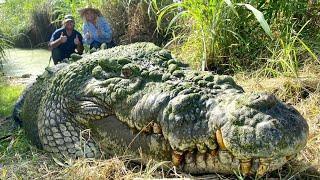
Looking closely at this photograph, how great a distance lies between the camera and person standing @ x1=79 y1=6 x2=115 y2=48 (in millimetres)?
7332

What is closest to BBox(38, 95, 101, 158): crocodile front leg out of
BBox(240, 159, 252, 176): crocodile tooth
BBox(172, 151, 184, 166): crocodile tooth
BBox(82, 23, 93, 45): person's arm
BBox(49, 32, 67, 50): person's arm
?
BBox(172, 151, 184, 166): crocodile tooth

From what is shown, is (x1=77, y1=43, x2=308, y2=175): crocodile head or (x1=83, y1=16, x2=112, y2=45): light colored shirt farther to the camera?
(x1=83, y1=16, x2=112, y2=45): light colored shirt

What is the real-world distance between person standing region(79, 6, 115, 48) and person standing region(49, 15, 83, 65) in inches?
6.1

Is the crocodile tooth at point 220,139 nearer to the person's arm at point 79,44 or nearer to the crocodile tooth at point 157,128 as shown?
the crocodile tooth at point 157,128

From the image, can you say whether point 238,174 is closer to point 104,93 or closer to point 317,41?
point 104,93

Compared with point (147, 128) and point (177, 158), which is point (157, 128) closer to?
point (147, 128)

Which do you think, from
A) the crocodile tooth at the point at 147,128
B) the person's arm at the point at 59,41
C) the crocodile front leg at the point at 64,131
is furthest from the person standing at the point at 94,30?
the crocodile tooth at the point at 147,128

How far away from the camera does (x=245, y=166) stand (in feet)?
7.11

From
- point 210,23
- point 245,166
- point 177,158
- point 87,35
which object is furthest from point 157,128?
point 87,35

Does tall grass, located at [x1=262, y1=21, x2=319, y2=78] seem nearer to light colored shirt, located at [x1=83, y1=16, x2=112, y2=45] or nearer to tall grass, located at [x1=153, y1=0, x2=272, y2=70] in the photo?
tall grass, located at [x1=153, y1=0, x2=272, y2=70]

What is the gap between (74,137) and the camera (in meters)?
2.95

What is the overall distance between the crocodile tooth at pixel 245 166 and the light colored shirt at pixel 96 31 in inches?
214

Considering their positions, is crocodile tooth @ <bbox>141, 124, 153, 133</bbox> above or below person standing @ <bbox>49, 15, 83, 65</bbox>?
above

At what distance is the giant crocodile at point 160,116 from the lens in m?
2.11
